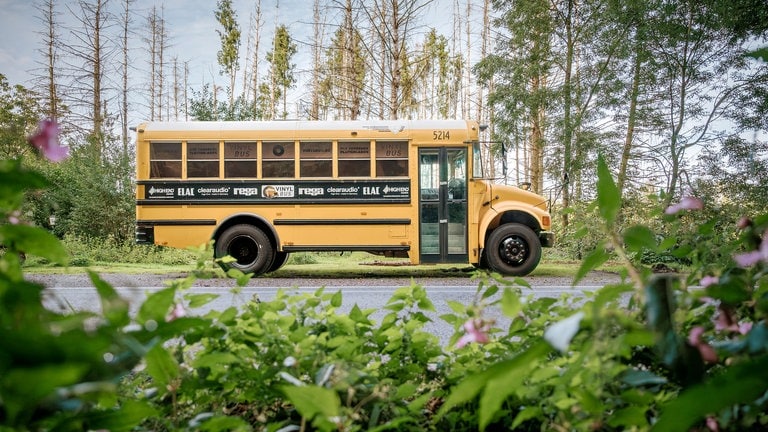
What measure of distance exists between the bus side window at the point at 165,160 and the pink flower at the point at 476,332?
832cm

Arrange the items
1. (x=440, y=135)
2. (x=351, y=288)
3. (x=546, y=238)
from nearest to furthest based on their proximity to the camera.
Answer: (x=351, y=288)
(x=440, y=135)
(x=546, y=238)

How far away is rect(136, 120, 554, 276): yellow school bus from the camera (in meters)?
8.40

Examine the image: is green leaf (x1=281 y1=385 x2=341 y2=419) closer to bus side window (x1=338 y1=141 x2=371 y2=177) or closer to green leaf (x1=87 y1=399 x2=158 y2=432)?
green leaf (x1=87 y1=399 x2=158 y2=432)

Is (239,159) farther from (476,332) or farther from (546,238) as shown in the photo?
(476,332)

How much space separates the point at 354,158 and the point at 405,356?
722 centimetres

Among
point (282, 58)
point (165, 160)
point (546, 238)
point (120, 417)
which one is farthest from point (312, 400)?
point (282, 58)

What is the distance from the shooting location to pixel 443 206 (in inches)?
334

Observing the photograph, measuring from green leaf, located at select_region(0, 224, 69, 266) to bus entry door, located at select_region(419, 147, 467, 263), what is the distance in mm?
7939

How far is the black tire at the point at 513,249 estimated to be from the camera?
832 centimetres

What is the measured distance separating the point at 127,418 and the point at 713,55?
52.1 feet

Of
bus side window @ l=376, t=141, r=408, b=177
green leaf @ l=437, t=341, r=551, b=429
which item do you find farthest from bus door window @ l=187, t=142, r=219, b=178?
green leaf @ l=437, t=341, r=551, b=429

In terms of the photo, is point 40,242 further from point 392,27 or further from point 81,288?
point 392,27

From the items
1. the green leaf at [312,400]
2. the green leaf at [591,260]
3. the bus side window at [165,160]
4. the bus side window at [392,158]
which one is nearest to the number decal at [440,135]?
the bus side window at [392,158]

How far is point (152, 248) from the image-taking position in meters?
13.2
